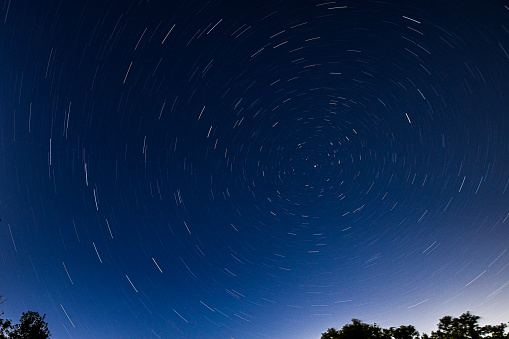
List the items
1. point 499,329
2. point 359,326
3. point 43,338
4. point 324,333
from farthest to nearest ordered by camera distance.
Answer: point 324,333
point 359,326
point 499,329
point 43,338

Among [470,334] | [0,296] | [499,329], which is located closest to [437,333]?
[470,334]

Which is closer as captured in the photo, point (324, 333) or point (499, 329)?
point (499, 329)

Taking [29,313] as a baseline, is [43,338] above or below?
below

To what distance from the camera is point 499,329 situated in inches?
914

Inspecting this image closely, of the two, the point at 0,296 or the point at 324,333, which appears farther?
the point at 324,333

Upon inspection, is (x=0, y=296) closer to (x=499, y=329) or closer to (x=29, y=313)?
(x=29, y=313)

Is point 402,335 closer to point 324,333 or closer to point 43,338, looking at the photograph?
point 324,333

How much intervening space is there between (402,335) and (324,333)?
346 inches

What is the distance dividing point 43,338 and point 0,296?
1263cm

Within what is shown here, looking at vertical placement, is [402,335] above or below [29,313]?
below

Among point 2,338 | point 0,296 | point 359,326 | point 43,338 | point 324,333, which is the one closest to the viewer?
point 0,296

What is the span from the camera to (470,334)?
960 inches

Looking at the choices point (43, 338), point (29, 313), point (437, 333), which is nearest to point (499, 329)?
point (437, 333)

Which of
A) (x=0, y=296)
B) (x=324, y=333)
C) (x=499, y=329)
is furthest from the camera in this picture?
(x=324, y=333)
